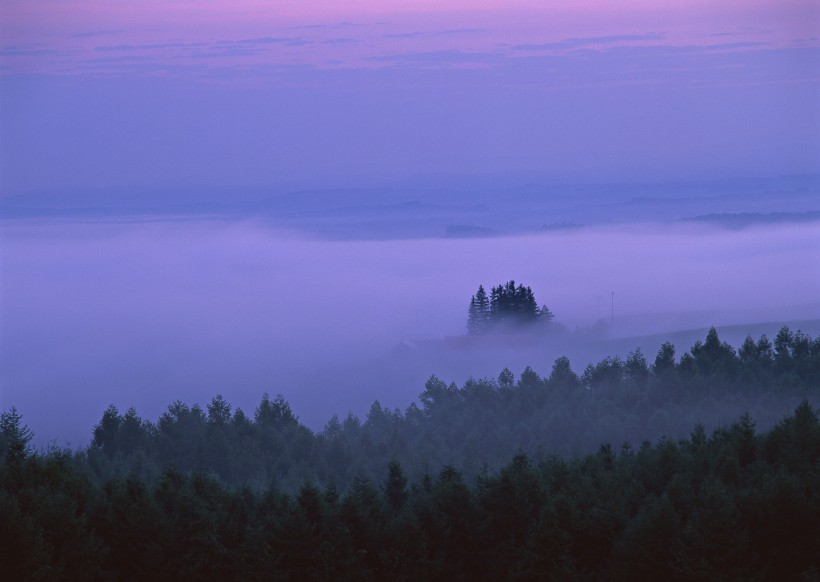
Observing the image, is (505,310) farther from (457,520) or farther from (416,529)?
(416,529)

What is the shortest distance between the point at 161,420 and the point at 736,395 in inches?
711

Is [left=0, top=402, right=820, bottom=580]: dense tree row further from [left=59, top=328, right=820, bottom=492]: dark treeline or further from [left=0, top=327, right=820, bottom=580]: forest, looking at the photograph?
[left=59, top=328, right=820, bottom=492]: dark treeline

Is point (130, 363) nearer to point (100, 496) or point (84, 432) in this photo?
point (84, 432)

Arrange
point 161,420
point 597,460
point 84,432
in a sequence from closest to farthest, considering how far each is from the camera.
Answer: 1. point 597,460
2. point 161,420
3. point 84,432

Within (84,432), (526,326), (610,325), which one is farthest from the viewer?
(610,325)

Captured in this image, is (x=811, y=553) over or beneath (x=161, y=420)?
beneath

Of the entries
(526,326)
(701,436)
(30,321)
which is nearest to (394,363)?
(526,326)

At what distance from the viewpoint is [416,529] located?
19.8 metres

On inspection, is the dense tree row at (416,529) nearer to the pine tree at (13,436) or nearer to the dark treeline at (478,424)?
the pine tree at (13,436)

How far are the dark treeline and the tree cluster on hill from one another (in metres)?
72.5

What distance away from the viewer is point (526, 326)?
368 ft

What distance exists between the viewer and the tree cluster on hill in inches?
4466

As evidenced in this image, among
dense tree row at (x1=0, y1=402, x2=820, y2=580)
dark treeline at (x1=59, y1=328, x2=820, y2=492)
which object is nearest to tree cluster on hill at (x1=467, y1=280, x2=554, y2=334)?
dark treeline at (x1=59, y1=328, x2=820, y2=492)

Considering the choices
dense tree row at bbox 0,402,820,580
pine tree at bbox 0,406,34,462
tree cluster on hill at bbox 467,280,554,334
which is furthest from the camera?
tree cluster on hill at bbox 467,280,554,334
